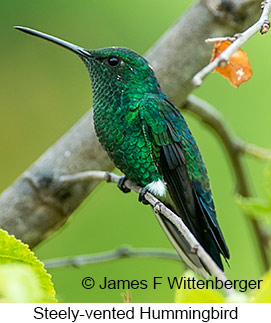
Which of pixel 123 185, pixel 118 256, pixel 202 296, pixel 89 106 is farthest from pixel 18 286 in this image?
pixel 89 106

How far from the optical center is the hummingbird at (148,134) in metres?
1.49

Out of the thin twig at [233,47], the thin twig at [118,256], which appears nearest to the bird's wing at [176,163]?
the thin twig at [118,256]

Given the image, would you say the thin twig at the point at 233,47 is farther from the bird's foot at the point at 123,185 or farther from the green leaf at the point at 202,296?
the bird's foot at the point at 123,185

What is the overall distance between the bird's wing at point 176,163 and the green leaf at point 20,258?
72 centimetres

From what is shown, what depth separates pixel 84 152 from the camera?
1.70 meters

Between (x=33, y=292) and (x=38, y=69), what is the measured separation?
10.0 feet

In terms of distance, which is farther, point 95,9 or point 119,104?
point 95,9

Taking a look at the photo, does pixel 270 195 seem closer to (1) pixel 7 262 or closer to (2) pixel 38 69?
(1) pixel 7 262

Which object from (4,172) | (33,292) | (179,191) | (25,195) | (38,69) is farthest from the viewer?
(38,69)

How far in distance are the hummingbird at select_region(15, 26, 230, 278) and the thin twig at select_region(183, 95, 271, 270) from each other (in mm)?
454

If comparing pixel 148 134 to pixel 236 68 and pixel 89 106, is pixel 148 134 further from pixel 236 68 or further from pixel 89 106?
pixel 89 106

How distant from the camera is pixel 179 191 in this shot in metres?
1.50

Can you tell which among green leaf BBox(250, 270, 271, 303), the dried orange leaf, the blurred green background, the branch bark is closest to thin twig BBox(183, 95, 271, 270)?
the branch bark

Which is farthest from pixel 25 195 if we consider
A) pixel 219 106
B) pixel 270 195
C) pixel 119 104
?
pixel 219 106
